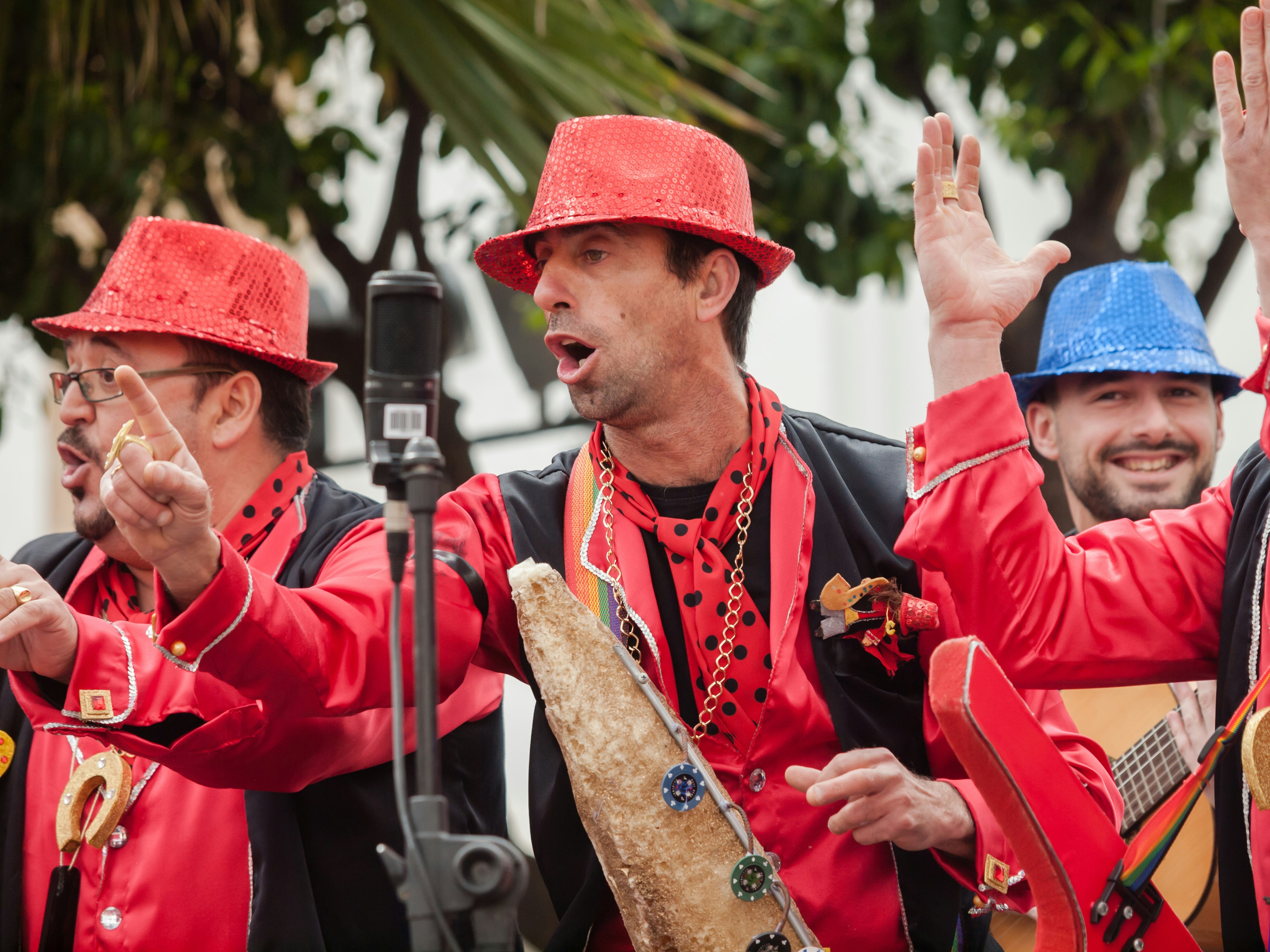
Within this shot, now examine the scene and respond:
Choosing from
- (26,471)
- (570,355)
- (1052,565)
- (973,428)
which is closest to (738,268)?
(570,355)

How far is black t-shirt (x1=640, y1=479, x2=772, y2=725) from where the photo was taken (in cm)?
262

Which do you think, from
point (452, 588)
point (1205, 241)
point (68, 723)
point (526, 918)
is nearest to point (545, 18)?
point (452, 588)

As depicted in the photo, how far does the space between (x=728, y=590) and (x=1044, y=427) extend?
1772mm

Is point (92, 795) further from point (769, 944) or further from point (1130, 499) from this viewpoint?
point (1130, 499)

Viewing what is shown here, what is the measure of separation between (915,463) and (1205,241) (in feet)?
24.0

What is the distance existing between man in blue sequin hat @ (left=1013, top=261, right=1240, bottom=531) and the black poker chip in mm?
1897

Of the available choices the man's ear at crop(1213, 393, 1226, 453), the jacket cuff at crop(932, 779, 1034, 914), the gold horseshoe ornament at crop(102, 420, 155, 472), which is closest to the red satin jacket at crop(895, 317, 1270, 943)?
the jacket cuff at crop(932, 779, 1034, 914)

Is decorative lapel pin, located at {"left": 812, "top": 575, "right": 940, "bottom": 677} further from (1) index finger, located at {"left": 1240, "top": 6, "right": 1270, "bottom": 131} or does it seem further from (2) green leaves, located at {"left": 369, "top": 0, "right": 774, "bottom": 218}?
(2) green leaves, located at {"left": 369, "top": 0, "right": 774, "bottom": 218}

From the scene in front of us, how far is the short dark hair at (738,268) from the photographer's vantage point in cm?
281

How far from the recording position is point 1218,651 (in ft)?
7.94

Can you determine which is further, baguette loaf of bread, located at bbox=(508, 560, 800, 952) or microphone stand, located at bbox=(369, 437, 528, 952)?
baguette loaf of bread, located at bbox=(508, 560, 800, 952)

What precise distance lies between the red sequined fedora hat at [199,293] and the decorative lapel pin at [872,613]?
1.42 meters

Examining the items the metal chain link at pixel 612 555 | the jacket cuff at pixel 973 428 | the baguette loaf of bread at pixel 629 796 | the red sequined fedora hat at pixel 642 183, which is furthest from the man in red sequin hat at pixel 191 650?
the jacket cuff at pixel 973 428

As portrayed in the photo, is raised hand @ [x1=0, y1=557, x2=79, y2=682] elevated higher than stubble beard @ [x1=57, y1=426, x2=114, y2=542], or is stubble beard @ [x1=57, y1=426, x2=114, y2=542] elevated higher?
stubble beard @ [x1=57, y1=426, x2=114, y2=542]
